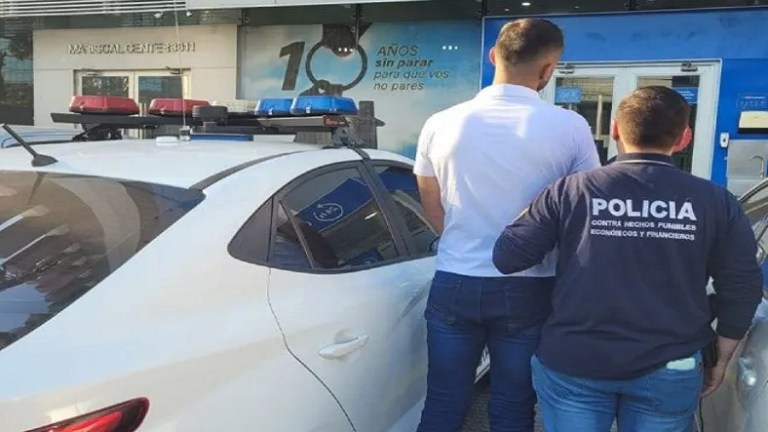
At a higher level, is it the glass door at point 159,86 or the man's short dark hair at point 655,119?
the glass door at point 159,86

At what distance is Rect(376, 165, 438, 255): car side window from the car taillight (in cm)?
154

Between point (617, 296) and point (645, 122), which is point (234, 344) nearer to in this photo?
point (617, 296)

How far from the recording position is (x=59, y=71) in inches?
450

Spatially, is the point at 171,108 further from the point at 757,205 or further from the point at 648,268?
the point at 757,205

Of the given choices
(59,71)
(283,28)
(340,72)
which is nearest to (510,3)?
(340,72)

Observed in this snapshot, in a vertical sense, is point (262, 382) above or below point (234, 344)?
below

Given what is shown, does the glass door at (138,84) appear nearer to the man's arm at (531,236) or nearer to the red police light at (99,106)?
the red police light at (99,106)

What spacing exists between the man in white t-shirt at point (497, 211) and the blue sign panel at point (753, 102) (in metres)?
6.85

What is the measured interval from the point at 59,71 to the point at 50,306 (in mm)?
11108

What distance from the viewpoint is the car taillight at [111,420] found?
1406 mm

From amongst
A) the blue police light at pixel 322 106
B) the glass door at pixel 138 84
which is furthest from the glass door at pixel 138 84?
the blue police light at pixel 322 106

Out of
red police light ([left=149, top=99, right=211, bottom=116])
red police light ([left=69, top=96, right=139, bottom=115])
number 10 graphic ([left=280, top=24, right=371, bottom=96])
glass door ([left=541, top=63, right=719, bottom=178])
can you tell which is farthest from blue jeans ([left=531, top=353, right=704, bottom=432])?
number 10 graphic ([left=280, top=24, right=371, bottom=96])

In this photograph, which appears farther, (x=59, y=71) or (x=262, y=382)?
(x=59, y=71)

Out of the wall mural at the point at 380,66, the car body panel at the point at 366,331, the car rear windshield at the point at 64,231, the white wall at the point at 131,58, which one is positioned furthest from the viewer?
the white wall at the point at 131,58
